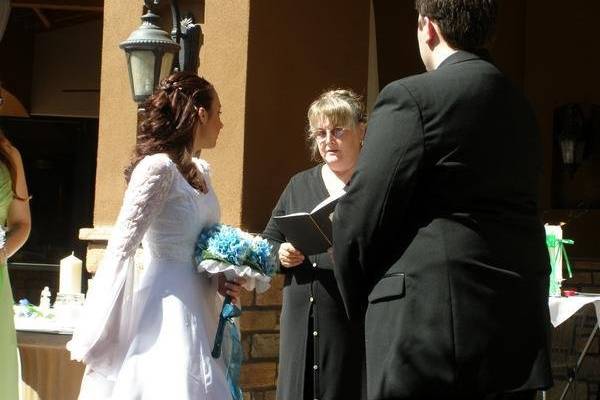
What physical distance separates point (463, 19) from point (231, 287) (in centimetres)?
189

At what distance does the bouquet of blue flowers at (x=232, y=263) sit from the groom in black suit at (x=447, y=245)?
141 centimetres

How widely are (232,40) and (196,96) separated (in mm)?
2640

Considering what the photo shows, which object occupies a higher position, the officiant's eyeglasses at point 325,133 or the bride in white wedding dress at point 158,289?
the officiant's eyeglasses at point 325,133

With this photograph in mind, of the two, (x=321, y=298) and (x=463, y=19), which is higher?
(x=463, y=19)

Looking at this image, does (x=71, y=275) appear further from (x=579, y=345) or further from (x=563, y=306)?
(x=579, y=345)

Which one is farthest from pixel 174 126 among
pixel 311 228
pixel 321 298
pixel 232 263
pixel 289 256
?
pixel 321 298

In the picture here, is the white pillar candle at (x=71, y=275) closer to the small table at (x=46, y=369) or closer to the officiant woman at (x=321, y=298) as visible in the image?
the small table at (x=46, y=369)

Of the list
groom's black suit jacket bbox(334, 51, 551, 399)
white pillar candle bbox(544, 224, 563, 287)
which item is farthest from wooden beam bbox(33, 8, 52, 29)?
groom's black suit jacket bbox(334, 51, 551, 399)

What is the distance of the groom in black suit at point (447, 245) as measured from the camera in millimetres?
2754

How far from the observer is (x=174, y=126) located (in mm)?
4391

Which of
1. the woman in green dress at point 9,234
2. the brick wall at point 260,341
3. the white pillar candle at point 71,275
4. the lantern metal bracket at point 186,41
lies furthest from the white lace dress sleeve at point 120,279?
the brick wall at point 260,341

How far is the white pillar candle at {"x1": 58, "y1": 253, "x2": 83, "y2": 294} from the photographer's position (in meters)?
6.03

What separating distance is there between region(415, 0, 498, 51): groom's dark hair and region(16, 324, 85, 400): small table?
132 inches

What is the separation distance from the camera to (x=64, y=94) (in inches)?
490
